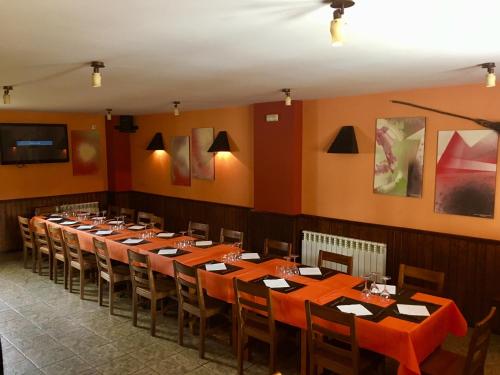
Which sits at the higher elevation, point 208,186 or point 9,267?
point 208,186

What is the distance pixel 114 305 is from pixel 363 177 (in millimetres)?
3871

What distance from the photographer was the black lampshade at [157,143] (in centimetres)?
904

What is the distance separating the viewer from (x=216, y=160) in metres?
7.98

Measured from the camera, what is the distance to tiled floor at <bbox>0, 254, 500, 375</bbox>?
13.1 feet

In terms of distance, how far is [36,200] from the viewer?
8594 millimetres

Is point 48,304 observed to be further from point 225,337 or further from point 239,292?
point 239,292

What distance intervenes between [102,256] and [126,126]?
4541 mm

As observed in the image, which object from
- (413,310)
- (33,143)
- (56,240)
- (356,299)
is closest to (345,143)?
(356,299)

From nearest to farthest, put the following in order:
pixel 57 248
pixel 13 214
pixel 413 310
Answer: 1. pixel 413 310
2. pixel 57 248
3. pixel 13 214

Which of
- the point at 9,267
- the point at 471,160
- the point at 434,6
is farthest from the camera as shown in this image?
the point at 9,267

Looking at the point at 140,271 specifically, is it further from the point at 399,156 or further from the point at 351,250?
the point at 399,156

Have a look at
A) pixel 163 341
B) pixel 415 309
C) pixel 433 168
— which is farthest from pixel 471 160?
pixel 163 341

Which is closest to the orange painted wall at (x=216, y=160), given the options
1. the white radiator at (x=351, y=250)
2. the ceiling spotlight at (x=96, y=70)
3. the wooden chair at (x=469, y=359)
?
the white radiator at (x=351, y=250)

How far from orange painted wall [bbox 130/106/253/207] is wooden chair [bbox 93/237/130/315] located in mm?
2737
